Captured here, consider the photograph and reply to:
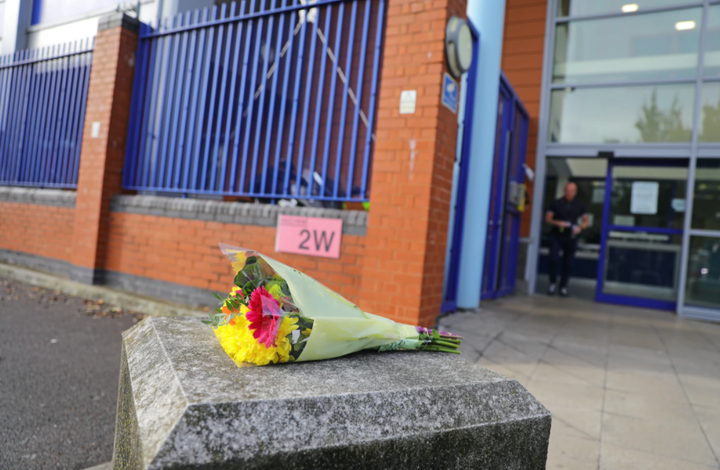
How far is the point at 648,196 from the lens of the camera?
753 cm

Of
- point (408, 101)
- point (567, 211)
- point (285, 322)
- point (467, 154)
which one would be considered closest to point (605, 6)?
point (567, 211)

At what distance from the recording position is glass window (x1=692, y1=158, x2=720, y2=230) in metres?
6.86

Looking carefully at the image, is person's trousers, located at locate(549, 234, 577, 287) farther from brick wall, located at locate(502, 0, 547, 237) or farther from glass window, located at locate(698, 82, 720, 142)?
glass window, located at locate(698, 82, 720, 142)

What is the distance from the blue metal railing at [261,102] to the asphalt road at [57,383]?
5.72 feet

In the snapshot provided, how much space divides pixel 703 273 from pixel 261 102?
6567 mm

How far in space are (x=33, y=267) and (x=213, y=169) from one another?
3639 millimetres

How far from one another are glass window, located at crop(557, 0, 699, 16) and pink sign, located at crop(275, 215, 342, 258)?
264 inches

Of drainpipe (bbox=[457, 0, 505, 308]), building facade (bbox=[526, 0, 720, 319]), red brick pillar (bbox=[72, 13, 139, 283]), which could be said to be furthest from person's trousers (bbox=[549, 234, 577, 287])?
red brick pillar (bbox=[72, 13, 139, 283])

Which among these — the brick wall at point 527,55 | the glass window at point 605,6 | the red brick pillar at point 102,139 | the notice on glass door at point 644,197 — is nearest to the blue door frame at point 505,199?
the brick wall at point 527,55

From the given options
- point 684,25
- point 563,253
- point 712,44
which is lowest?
point 563,253

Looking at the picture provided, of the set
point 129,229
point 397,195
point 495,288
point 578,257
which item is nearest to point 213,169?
point 129,229

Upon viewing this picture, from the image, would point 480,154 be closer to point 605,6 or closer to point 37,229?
point 605,6

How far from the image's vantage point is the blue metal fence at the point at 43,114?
6.57 meters

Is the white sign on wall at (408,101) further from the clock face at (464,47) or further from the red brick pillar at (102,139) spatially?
the red brick pillar at (102,139)
